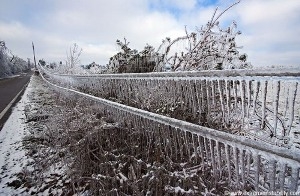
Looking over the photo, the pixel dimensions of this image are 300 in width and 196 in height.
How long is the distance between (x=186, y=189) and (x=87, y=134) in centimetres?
195

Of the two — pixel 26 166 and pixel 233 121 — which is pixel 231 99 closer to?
pixel 233 121

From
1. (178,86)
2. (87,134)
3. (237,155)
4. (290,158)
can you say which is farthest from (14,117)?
(290,158)

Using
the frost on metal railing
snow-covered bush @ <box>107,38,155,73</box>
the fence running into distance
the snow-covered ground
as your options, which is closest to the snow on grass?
the snow-covered ground

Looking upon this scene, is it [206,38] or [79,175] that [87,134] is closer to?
[79,175]

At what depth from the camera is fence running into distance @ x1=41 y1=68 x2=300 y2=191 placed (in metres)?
1.87

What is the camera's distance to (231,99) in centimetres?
293

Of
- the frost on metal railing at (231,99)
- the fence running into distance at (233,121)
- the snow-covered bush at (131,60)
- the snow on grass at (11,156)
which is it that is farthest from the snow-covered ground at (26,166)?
the snow-covered bush at (131,60)

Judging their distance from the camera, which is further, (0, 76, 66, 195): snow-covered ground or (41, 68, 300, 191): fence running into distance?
(0, 76, 66, 195): snow-covered ground

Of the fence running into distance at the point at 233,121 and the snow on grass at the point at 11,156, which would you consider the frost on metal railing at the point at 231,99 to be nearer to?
the fence running into distance at the point at 233,121

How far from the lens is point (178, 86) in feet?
11.5

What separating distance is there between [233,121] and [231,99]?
1.00 feet

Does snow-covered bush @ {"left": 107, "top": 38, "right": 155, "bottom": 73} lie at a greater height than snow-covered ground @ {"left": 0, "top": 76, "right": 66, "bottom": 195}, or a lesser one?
greater

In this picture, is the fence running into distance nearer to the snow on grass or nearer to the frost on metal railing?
the frost on metal railing

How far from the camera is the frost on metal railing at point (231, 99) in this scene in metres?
2.03
